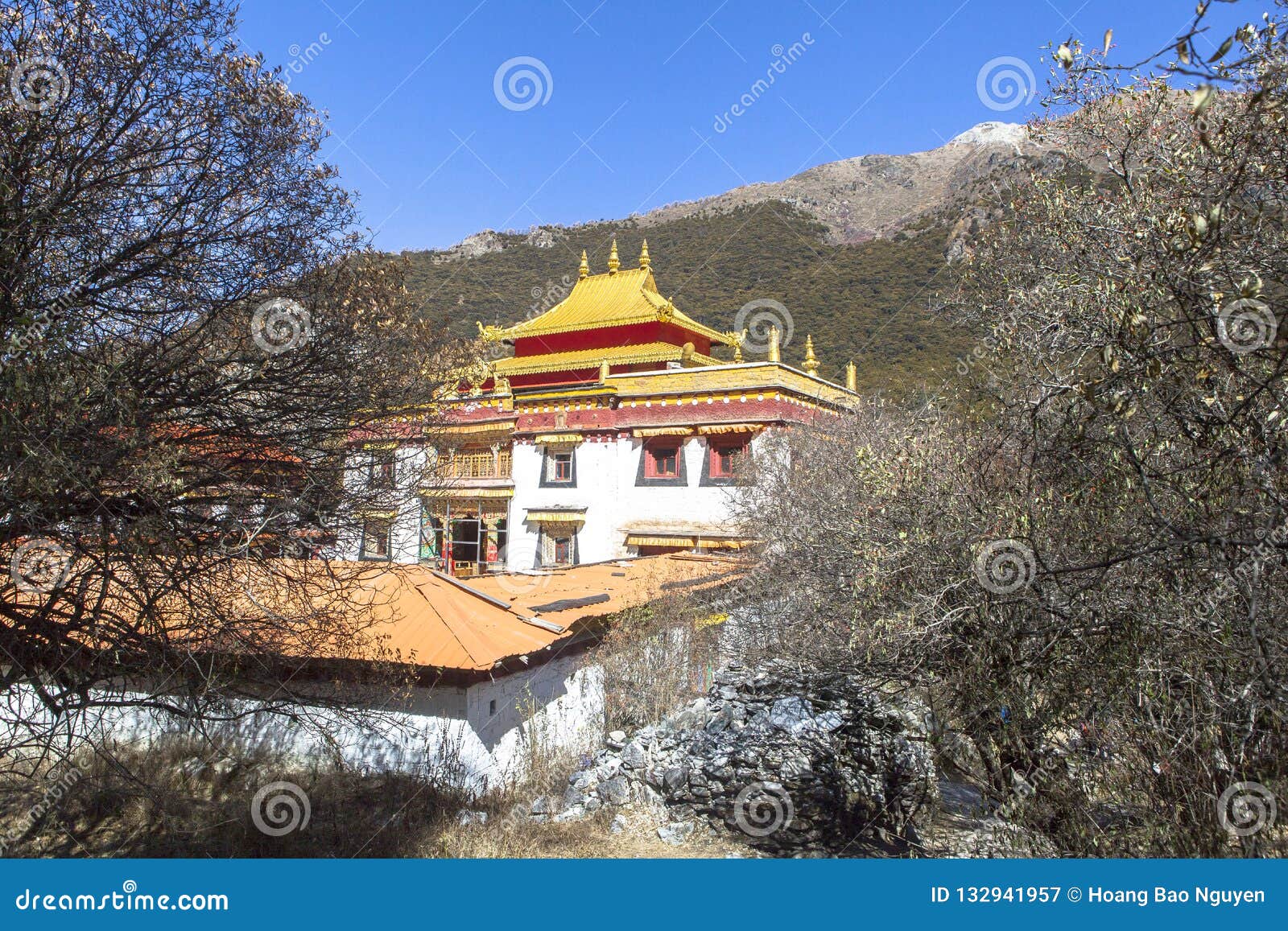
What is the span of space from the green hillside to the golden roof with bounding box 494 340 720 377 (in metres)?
9.34

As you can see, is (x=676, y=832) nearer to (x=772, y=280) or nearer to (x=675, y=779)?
(x=675, y=779)

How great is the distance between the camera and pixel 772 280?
61.7 m

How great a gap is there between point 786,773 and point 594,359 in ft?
68.9

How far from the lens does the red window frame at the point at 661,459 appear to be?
25875 millimetres

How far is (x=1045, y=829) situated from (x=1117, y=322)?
391cm

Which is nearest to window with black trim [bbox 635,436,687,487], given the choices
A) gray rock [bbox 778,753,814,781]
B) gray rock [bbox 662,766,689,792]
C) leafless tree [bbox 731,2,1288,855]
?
gray rock [bbox 778,753,814,781]

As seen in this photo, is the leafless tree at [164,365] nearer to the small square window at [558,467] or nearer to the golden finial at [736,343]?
the small square window at [558,467]

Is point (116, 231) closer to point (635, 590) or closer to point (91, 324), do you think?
point (91, 324)

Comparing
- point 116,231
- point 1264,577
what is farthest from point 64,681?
point 1264,577

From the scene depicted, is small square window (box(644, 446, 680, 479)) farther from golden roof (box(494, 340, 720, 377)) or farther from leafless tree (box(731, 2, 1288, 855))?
leafless tree (box(731, 2, 1288, 855))

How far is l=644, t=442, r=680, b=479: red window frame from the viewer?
1019 inches

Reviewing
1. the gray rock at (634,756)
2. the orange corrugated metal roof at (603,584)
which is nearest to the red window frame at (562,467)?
the orange corrugated metal roof at (603,584)

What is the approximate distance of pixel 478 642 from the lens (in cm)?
990

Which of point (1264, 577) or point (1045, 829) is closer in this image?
point (1264, 577)
